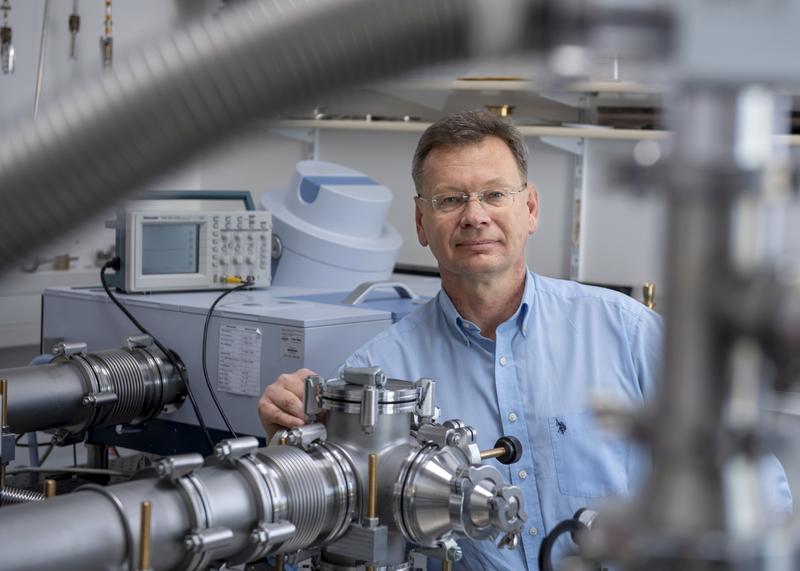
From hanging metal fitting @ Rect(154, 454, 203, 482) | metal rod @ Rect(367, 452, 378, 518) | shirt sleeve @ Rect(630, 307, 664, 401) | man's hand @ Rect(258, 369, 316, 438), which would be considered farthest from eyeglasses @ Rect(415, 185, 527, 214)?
hanging metal fitting @ Rect(154, 454, 203, 482)

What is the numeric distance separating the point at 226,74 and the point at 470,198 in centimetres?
139

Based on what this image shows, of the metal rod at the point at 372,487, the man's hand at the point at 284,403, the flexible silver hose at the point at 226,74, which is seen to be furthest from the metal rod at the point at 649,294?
the flexible silver hose at the point at 226,74

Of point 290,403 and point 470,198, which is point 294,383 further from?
point 470,198

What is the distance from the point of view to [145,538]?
0.82m

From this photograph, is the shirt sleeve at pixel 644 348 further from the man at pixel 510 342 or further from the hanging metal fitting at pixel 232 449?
the hanging metal fitting at pixel 232 449

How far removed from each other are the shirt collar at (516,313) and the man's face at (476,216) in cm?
5

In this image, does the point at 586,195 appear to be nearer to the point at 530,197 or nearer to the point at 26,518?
the point at 530,197

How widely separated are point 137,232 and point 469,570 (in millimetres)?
1155

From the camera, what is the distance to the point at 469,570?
1453 millimetres

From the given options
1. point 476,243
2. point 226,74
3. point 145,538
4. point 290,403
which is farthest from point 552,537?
point 476,243

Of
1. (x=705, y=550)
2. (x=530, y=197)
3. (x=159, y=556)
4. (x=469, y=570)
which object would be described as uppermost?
(x=530, y=197)

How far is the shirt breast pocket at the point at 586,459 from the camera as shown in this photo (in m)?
1.54

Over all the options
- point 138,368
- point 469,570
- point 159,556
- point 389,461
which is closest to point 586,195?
point 138,368

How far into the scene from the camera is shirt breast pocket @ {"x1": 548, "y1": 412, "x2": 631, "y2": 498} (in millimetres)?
1543
